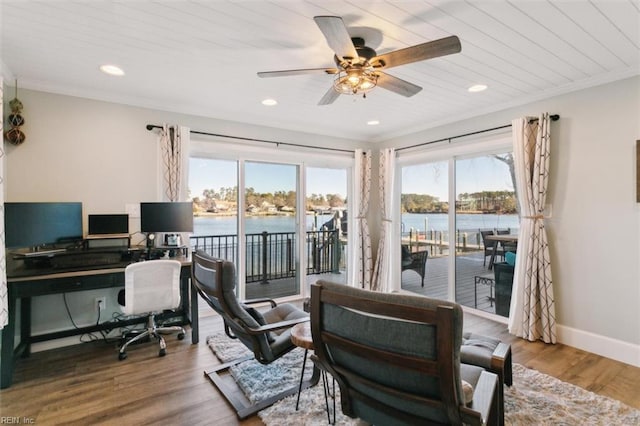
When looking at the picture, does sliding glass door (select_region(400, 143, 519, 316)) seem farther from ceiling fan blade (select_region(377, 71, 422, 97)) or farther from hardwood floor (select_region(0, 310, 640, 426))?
ceiling fan blade (select_region(377, 71, 422, 97))

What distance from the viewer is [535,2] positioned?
1.81 m

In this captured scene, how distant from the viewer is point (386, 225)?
4957 millimetres

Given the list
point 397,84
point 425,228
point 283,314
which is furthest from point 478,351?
point 425,228

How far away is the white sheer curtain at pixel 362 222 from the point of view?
16.5 feet

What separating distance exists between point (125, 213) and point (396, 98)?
3.23 meters

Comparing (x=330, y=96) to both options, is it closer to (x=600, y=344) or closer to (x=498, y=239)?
(x=498, y=239)

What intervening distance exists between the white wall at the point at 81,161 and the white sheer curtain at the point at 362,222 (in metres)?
2.68

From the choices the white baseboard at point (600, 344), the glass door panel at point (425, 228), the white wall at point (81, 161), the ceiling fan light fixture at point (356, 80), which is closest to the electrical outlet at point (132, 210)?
the white wall at point (81, 161)

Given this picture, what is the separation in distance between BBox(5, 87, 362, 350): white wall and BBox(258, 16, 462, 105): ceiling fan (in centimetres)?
207

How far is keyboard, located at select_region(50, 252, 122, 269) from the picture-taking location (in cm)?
270

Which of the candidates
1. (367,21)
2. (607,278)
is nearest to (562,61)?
(367,21)

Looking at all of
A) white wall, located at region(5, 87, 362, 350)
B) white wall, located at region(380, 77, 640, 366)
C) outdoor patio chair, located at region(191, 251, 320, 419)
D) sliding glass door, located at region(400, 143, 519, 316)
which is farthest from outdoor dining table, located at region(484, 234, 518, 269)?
white wall, located at region(5, 87, 362, 350)

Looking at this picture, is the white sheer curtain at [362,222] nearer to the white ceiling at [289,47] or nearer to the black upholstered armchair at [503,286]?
the white ceiling at [289,47]

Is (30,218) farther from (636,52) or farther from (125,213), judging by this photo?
(636,52)
